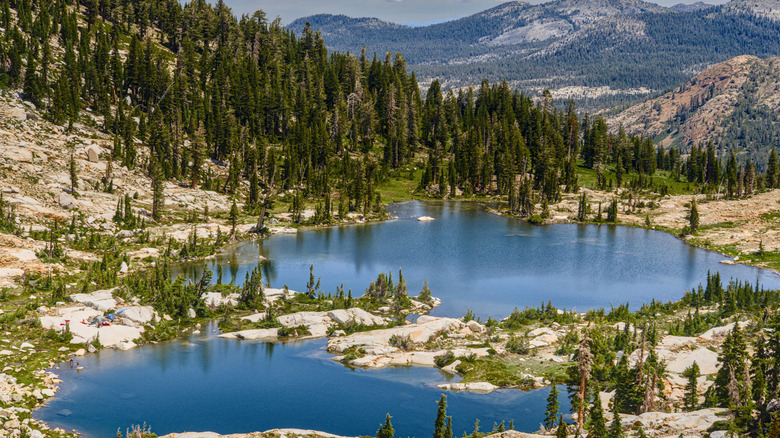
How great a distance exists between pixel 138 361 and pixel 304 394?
16.5 m

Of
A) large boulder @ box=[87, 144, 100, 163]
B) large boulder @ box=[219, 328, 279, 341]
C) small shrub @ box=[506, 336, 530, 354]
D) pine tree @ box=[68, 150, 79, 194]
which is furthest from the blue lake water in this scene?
large boulder @ box=[87, 144, 100, 163]

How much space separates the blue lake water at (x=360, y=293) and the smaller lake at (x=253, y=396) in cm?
15

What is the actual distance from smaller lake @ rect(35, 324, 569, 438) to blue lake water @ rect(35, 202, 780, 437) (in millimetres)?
146

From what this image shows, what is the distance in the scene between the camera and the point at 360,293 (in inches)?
3238

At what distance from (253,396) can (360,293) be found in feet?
94.8

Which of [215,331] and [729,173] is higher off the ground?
[729,173]

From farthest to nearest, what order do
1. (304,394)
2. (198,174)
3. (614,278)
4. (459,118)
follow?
(459,118) < (198,174) < (614,278) < (304,394)

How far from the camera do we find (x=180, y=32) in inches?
6801

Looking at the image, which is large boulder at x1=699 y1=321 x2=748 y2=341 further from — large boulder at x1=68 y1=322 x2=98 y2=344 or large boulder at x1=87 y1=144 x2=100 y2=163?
large boulder at x1=87 y1=144 x2=100 y2=163

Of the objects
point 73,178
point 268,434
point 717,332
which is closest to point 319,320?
point 268,434

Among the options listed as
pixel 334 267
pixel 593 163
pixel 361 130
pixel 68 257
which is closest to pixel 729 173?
pixel 593 163

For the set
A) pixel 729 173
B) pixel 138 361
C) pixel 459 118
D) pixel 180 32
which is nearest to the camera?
pixel 138 361

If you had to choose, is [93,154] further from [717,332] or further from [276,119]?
[717,332]

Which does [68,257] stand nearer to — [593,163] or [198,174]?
[198,174]
